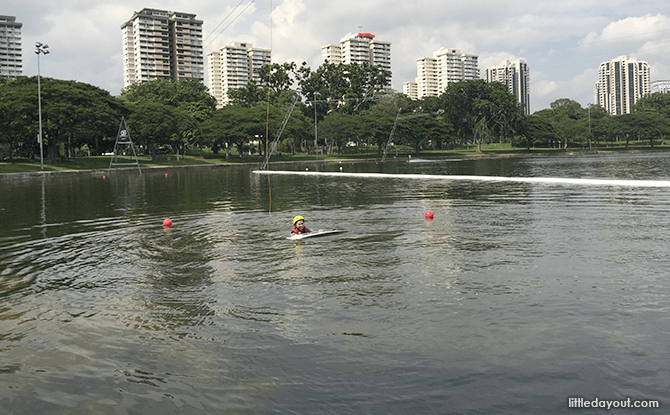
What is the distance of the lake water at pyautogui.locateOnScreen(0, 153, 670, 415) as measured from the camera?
231 inches

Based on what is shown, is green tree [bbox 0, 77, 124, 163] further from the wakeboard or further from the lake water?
the wakeboard

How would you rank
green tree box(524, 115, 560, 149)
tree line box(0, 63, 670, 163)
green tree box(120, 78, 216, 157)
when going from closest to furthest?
tree line box(0, 63, 670, 163) < green tree box(120, 78, 216, 157) < green tree box(524, 115, 560, 149)

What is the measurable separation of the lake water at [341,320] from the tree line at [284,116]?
5967 cm

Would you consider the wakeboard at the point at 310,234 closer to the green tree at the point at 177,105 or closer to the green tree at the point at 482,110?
the green tree at the point at 177,105

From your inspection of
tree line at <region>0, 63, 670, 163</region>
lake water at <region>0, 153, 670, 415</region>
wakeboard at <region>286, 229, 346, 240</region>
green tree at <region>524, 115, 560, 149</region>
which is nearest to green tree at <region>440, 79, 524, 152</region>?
tree line at <region>0, 63, 670, 163</region>

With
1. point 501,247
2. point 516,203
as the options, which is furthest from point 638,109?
point 501,247

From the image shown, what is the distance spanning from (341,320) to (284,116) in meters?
104

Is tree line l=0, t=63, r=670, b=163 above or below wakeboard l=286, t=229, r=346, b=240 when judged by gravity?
above

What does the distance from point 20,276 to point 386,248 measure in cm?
833

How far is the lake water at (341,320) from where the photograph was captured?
19.2 ft

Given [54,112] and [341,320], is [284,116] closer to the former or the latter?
[54,112]

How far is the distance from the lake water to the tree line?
59.7 meters

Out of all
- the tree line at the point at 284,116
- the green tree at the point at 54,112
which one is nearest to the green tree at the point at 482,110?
the tree line at the point at 284,116

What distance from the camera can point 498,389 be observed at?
19.0ft
